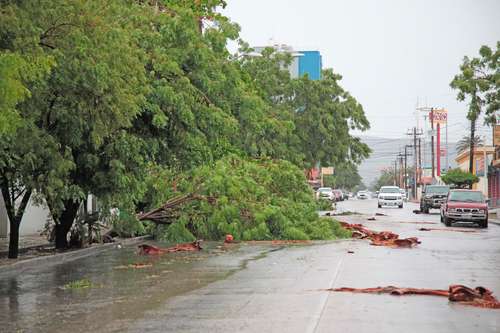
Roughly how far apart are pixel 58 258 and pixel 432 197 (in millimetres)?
41362

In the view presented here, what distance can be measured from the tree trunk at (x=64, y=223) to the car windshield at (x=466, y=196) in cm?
2208

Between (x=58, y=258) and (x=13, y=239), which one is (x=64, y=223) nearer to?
(x=58, y=258)

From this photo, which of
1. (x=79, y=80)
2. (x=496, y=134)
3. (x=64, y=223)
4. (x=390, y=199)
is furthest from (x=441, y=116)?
(x=79, y=80)

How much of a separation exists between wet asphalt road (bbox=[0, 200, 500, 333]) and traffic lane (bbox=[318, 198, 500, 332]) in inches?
0.6

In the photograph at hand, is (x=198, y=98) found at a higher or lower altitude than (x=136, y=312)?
higher

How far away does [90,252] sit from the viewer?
25375 millimetres

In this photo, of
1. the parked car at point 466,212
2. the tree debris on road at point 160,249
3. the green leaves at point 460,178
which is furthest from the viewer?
the green leaves at point 460,178

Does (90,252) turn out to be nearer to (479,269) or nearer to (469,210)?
(479,269)

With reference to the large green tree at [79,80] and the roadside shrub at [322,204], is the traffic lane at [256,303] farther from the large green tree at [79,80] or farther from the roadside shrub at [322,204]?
the roadside shrub at [322,204]

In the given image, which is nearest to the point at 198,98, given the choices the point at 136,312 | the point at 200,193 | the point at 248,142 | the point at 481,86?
the point at 200,193

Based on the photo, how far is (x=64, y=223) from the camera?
83.4ft

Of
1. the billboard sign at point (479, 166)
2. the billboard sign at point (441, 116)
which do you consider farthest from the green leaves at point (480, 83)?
the billboard sign at point (441, 116)

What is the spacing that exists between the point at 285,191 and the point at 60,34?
610 inches

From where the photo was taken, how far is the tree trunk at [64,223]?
2511 centimetres
